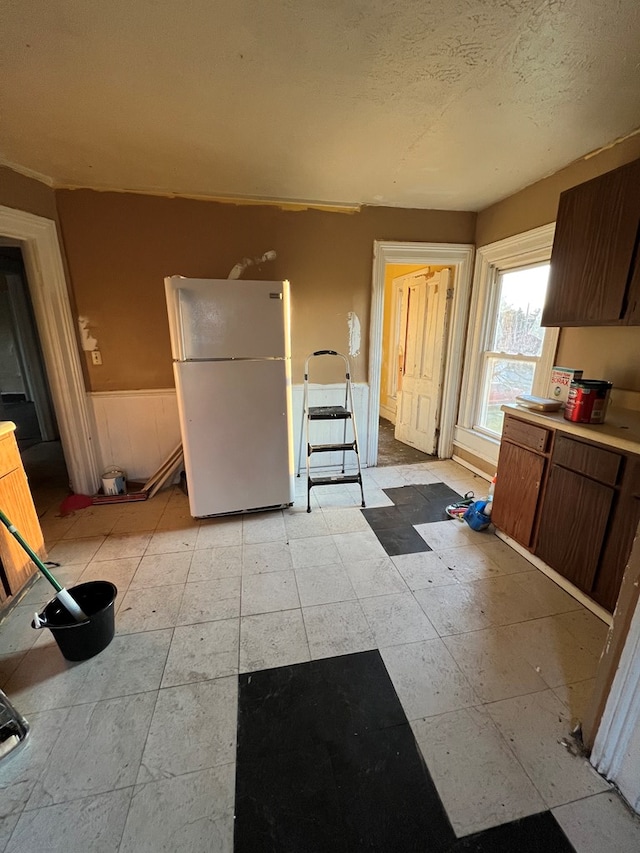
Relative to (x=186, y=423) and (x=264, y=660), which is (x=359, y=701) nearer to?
(x=264, y=660)

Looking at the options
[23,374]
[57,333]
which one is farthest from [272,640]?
[23,374]

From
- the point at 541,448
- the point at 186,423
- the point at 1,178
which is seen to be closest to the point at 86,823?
the point at 186,423

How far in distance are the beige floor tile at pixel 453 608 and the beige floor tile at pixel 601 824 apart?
630mm

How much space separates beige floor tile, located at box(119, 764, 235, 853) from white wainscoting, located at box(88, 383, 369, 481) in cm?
246

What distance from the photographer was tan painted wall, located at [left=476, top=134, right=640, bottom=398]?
6.45ft

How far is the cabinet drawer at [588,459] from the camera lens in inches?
62.6

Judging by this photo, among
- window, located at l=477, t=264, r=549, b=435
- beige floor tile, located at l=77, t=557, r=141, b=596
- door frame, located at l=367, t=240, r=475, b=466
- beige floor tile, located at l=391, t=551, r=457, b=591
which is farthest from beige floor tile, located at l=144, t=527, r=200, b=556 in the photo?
window, located at l=477, t=264, r=549, b=435

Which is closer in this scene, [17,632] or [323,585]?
[17,632]

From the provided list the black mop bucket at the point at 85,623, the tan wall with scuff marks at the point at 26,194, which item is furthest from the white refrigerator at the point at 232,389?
the tan wall with scuff marks at the point at 26,194

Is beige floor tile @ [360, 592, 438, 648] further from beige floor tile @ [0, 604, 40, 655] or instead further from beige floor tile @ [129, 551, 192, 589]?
beige floor tile @ [0, 604, 40, 655]

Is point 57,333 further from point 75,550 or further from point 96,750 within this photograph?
point 96,750

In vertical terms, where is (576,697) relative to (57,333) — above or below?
below

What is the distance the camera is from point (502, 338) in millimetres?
3107

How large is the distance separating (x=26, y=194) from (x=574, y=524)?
13.1ft
